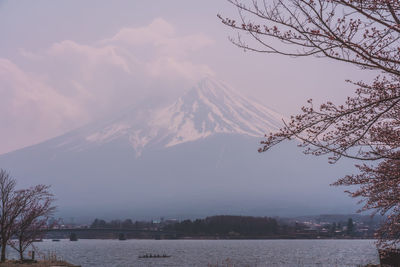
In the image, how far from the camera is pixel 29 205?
129 ft

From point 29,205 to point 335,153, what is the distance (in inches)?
1227

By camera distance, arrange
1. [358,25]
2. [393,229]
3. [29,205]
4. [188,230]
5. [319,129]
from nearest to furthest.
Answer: [358,25] < [319,129] < [393,229] < [29,205] < [188,230]

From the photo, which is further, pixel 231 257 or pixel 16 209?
pixel 231 257

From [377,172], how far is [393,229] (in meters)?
2.94

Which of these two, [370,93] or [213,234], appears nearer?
[370,93]

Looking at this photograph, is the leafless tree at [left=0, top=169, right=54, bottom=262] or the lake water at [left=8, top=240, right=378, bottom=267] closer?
the leafless tree at [left=0, top=169, right=54, bottom=262]

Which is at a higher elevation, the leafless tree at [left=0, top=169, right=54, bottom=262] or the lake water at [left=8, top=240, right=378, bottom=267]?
the leafless tree at [left=0, top=169, right=54, bottom=262]

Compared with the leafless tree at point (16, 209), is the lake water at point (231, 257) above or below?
below

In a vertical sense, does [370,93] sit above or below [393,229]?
above

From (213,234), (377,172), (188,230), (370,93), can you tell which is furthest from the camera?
(213,234)

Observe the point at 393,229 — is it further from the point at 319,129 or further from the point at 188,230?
the point at 188,230

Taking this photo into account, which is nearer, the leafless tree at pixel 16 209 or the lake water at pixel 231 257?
the leafless tree at pixel 16 209

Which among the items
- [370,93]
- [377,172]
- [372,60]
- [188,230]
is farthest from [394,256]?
[188,230]

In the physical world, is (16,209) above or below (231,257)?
above
